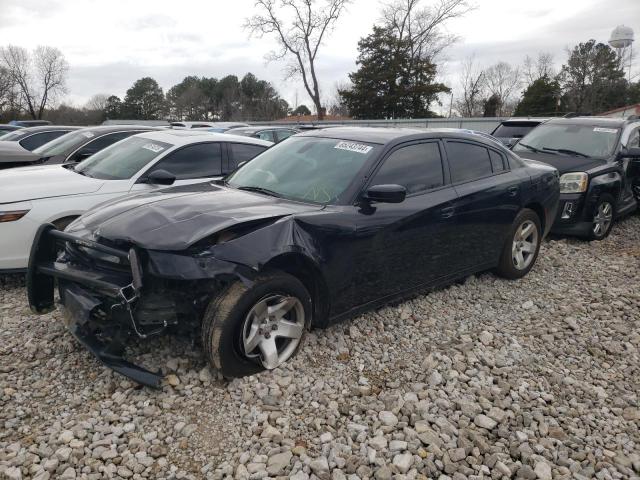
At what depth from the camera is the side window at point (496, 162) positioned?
15.5ft

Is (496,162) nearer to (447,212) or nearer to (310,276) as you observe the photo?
(447,212)

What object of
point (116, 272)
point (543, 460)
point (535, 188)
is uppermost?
point (535, 188)

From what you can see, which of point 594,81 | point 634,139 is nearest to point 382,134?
point 634,139

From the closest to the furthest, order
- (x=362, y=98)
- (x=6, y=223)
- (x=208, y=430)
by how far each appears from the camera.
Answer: (x=208, y=430) → (x=6, y=223) → (x=362, y=98)

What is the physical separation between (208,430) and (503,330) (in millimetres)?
2510

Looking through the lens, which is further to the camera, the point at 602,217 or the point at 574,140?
the point at 574,140

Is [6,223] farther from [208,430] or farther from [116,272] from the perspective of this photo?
[208,430]

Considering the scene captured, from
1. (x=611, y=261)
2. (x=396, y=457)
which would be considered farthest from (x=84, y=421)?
(x=611, y=261)

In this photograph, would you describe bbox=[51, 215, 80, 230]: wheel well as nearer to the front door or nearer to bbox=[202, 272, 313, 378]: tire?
bbox=[202, 272, 313, 378]: tire

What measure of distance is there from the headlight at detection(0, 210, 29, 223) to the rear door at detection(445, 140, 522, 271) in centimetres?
382

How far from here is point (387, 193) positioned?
131 inches

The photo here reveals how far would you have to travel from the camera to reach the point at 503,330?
3988 millimetres

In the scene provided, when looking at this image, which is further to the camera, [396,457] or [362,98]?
[362,98]

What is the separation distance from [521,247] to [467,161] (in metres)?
1.24
